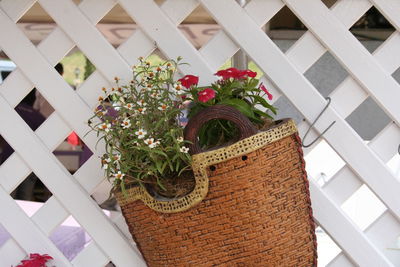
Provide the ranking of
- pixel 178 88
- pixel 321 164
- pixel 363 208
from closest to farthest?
1. pixel 178 88
2. pixel 363 208
3. pixel 321 164

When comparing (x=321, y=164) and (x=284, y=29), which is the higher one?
(x=284, y=29)

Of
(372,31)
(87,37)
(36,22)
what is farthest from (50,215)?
(372,31)

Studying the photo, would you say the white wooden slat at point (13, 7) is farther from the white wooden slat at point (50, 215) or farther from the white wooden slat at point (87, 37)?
the white wooden slat at point (50, 215)

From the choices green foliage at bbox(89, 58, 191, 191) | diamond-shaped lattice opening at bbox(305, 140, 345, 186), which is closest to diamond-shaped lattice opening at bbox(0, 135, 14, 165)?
diamond-shaped lattice opening at bbox(305, 140, 345, 186)

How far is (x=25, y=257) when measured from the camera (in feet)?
5.83

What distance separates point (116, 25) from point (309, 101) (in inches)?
59.2

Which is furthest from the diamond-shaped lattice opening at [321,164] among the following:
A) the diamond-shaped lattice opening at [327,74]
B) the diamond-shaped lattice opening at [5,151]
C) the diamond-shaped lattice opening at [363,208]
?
the diamond-shaped lattice opening at [5,151]

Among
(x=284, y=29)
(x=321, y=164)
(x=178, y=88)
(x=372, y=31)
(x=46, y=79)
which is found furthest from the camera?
(x=372, y=31)

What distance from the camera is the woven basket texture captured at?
1.34 m

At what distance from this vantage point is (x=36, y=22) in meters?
2.84

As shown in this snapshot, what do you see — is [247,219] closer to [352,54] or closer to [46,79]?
[352,54]

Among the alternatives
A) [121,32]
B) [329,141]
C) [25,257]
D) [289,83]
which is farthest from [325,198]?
[121,32]

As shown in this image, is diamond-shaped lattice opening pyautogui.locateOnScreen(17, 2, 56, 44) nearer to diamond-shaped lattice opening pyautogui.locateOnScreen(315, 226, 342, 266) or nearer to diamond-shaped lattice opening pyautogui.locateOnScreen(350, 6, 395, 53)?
diamond-shaped lattice opening pyautogui.locateOnScreen(315, 226, 342, 266)

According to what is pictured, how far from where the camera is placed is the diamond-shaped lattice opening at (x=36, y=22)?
8.41ft
